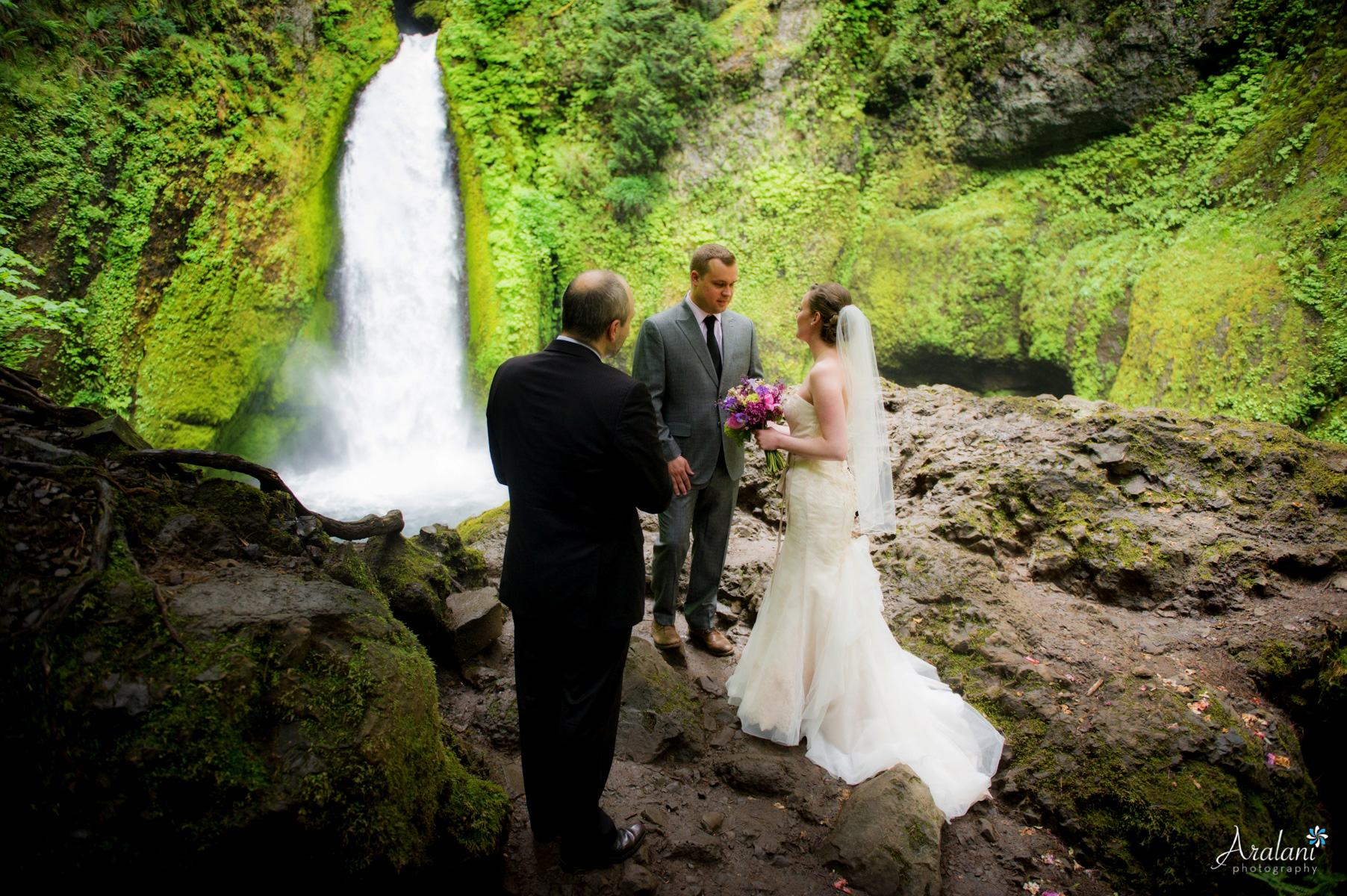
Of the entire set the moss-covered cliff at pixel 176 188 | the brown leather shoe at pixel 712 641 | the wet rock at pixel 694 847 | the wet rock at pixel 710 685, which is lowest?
the wet rock at pixel 694 847

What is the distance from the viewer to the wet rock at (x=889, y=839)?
2.45 metres

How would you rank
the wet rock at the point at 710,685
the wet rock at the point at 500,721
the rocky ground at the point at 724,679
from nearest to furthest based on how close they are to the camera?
the rocky ground at the point at 724,679 < the wet rock at the point at 500,721 < the wet rock at the point at 710,685

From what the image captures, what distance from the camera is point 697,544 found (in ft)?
13.4

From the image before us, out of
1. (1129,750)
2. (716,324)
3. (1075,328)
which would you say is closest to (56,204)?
(716,324)

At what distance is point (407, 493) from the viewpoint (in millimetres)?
9719

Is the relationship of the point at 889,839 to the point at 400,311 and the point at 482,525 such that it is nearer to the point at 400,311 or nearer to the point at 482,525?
the point at 482,525

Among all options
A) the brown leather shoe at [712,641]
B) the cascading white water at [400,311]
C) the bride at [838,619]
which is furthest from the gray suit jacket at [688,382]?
the cascading white water at [400,311]

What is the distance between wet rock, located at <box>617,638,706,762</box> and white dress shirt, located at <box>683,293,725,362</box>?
6.08 ft

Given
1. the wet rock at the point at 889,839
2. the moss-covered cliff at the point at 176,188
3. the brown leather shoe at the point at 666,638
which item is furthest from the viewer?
the moss-covered cliff at the point at 176,188

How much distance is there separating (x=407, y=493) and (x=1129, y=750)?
9151 millimetres

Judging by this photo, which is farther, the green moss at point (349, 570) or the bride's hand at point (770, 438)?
the bride's hand at point (770, 438)

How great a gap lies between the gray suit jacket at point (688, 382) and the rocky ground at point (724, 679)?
1212 millimetres

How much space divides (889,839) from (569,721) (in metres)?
1.36

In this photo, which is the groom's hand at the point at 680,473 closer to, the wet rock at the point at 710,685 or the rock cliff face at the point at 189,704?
the wet rock at the point at 710,685
